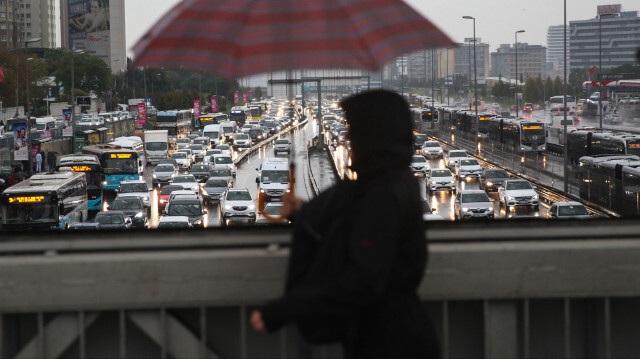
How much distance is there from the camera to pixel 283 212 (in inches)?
139

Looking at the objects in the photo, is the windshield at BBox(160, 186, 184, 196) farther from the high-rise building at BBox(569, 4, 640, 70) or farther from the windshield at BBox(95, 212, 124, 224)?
the high-rise building at BBox(569, 4, 640, 70)

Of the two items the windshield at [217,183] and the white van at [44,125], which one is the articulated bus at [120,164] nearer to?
the windshield at [217,183]

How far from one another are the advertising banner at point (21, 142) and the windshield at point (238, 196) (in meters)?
13.9

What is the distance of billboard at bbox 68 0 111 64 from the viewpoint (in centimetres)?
18175

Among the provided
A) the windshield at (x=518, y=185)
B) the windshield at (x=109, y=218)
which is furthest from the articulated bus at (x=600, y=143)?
the windshield at (x=109, y=218)

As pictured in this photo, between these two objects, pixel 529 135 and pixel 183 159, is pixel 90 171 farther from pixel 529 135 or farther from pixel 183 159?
pixel 529 135

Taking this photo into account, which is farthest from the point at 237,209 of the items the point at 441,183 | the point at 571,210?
the point at 441,183

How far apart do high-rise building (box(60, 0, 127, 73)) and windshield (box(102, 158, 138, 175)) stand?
144657mm

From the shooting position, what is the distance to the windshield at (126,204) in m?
29.5

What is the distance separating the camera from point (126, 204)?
29.8 metres

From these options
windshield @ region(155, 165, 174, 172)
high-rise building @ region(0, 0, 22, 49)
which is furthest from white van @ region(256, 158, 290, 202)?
high-rise building @ region(0, 0, 22, 49)

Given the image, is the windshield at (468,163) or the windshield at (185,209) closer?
the windshield at (185,209)

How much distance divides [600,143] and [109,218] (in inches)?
1043

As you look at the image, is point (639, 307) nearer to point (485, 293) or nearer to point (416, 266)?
point (485, 293)
